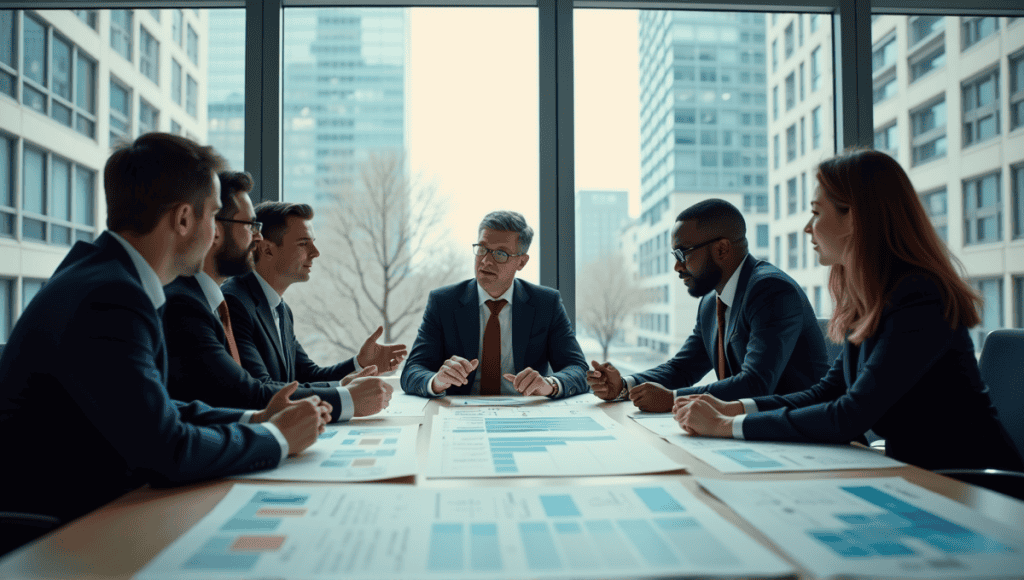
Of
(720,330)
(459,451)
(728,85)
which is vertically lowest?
(459,451)

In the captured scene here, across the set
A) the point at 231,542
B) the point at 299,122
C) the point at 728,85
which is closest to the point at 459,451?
the point at 231,542

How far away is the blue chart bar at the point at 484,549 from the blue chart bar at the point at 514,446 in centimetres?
31

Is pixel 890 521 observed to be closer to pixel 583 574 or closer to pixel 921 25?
pixel 583 574

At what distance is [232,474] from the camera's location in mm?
1145

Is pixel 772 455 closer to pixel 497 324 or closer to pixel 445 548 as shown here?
pixel 445 548

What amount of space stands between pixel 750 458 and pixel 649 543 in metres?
0.57

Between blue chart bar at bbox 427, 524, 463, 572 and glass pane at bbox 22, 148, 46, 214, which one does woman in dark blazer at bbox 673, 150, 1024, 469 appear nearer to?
blue chart bar at bbox 427, 524, 463, 572

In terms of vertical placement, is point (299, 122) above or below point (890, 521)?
above

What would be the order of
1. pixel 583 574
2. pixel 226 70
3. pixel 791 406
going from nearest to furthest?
pixel 583 574
pixel 791 406
pixel 226 70

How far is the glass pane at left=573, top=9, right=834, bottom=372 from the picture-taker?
3432 millimetres

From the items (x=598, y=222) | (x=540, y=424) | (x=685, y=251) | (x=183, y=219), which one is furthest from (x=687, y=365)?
(x=183, y=219)

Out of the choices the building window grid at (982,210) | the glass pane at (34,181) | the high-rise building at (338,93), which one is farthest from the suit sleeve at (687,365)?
the glass pane at (34,181)

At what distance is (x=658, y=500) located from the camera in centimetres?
98

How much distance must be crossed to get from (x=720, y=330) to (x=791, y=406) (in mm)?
655
